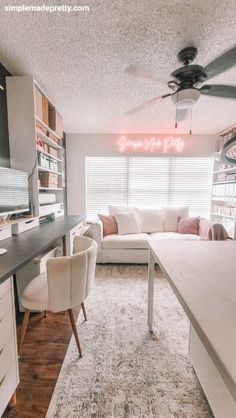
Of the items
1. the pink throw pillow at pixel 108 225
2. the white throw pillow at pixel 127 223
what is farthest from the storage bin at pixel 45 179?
the white throw pillow at pixel 127 223

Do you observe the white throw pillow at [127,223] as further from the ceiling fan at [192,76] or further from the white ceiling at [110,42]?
the ceiling fan at [192,76]

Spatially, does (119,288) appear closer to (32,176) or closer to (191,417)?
(191,417)

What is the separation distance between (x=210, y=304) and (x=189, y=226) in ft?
9.40

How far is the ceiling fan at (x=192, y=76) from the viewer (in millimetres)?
1392

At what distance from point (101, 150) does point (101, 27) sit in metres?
2.65

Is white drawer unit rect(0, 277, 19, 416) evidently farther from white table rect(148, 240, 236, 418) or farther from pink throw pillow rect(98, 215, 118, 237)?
pink throw pillow rect(98, 215, 118, 237)

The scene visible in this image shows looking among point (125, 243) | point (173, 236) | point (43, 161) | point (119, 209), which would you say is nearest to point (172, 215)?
point (173, 236)

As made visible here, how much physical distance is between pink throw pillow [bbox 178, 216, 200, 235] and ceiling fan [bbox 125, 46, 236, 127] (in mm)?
2196

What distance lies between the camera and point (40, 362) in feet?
4.58

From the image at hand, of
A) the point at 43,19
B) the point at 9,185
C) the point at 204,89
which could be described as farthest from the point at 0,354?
the point at 204,89

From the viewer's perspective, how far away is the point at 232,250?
147 cm

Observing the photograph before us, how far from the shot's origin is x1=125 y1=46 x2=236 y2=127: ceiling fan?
1392 millimetres

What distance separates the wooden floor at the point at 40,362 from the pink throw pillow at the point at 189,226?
239 cm

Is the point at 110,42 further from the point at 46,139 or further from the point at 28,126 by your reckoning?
the point at 46,139
